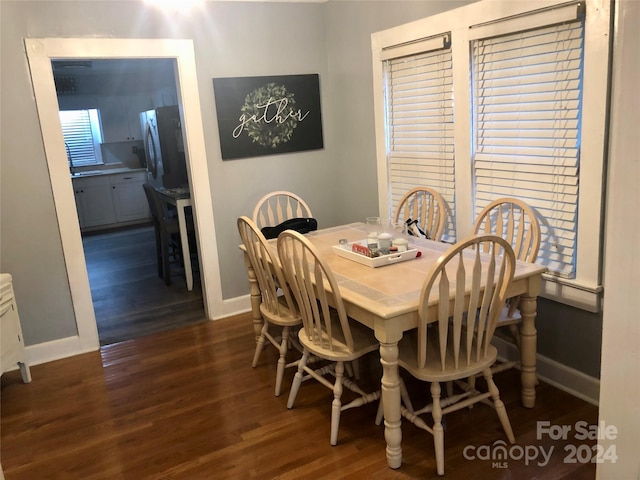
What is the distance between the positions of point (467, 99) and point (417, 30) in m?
0.59

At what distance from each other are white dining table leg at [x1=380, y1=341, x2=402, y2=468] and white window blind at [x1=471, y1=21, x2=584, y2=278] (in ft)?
3.52

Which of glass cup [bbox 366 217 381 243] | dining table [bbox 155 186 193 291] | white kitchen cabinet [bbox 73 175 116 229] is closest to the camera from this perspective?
glass cup [bbox 366 217 381 243]

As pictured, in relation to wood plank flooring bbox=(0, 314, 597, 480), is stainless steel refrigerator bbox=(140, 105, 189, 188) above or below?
above

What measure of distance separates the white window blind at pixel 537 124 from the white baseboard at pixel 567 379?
1.67ft

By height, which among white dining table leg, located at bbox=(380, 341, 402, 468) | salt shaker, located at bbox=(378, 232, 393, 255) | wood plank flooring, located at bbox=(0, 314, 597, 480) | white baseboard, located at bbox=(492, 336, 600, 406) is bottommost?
wood plank flooring, located at bbox=(0, 314, 597, 480)

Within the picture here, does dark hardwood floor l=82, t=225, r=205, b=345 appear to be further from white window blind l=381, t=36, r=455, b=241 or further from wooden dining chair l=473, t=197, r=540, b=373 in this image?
wooden dining chair l=473, t=197, r=540, b=373

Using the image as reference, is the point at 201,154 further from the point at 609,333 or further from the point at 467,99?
the point at 609,333

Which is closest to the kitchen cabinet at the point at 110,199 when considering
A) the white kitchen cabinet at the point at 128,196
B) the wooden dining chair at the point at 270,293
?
the white kitchen cabinet at the point at 128,196

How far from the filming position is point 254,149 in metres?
3.89

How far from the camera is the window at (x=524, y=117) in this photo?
2264 millimetres

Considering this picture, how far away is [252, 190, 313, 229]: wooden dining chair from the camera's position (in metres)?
3.58

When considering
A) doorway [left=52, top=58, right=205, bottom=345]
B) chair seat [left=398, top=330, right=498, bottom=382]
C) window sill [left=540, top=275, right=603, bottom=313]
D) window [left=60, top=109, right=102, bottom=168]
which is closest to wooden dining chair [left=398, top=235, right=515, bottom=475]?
chair seat [left=398, top=330, right=498, bottom=382]

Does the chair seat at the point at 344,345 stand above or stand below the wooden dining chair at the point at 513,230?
below

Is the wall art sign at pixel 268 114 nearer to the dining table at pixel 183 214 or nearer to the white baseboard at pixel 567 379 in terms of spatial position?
the dining table at pixel 183 214
